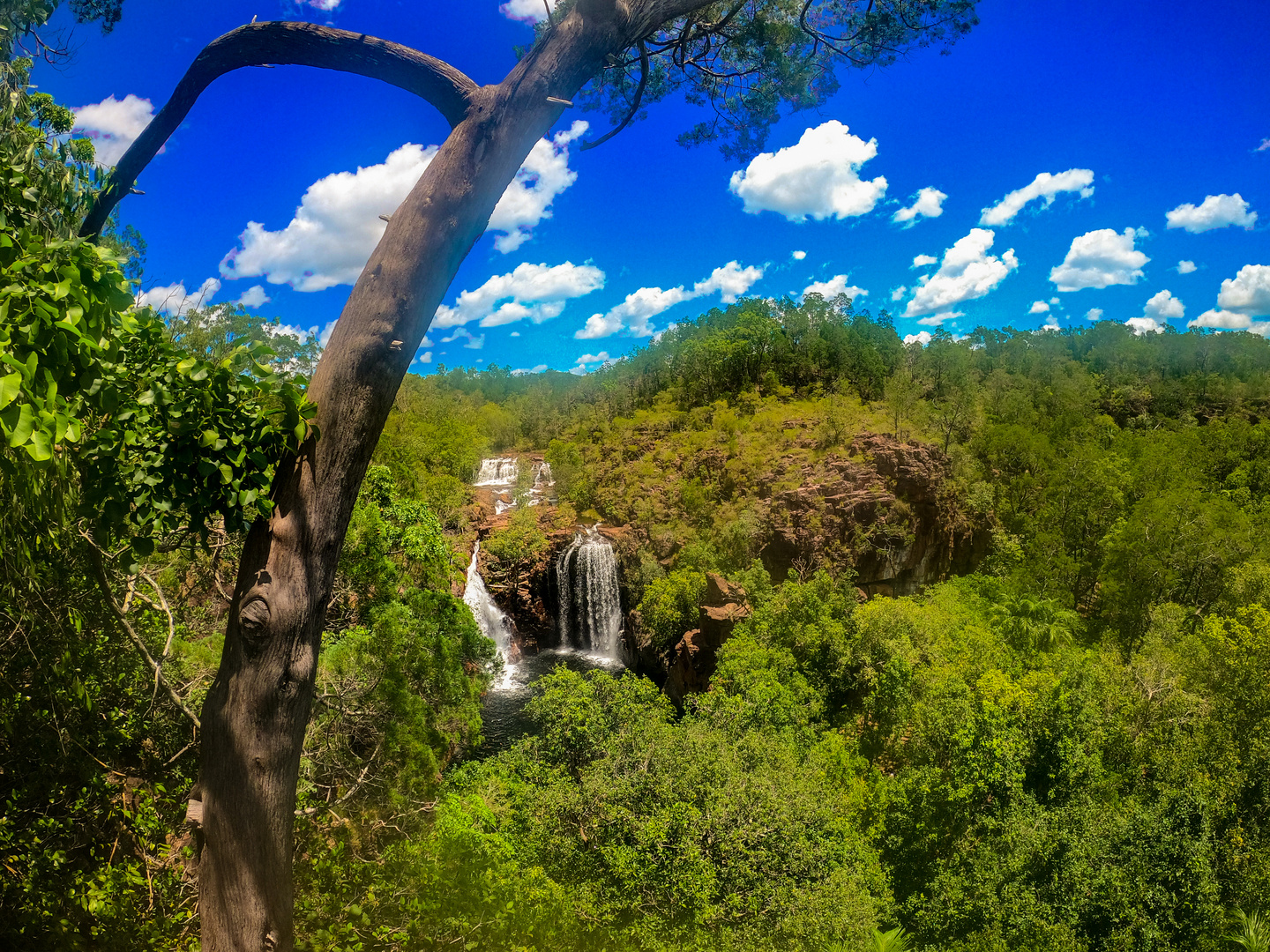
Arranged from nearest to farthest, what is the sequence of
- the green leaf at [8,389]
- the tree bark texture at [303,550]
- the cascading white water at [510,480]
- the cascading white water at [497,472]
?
1. the green leaf at [8,389]
2. the tree bark texture at [303,550]
3. the cascading white water at [510,480]
4. the cascading white water at [497,472]

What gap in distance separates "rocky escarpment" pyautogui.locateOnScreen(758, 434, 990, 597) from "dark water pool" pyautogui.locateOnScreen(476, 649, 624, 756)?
8391 mm

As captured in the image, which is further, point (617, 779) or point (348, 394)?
point (617, 779)

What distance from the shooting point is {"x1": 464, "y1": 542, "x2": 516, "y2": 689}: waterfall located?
87.4 ft

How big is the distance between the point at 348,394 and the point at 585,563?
26.1 metres

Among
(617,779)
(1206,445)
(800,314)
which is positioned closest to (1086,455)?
(1206,445)

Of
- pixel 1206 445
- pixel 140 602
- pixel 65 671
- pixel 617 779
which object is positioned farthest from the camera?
pixel 1206 445

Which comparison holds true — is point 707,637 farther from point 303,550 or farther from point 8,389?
point 8,389

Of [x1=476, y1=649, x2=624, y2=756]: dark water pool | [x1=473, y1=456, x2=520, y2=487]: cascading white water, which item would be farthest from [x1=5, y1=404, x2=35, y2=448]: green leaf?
[x1=473, y1=456, x2=520, y2=487]: cascading white water

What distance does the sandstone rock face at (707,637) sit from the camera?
21625mm

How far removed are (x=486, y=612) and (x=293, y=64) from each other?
1020 inches

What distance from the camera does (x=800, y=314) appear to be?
4634 cm

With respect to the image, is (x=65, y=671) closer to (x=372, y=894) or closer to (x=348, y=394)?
(x=372, y=894)

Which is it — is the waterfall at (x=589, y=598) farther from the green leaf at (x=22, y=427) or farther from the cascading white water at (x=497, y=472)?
the green leaf at (x=22, y=427)

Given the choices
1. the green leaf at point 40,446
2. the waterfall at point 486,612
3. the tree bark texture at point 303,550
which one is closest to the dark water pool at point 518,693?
the waterfall at point 486,612
